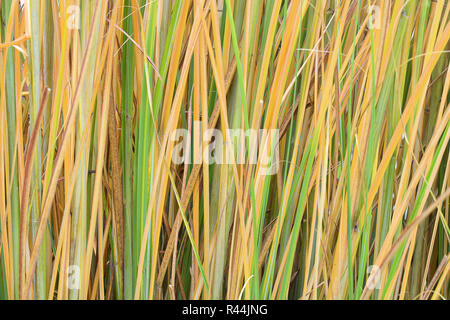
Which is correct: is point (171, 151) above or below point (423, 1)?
below

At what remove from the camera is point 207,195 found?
0.36 metres

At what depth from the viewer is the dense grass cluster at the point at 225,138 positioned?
1.11ft

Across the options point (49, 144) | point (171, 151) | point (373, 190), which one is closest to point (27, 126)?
point (49, 144)

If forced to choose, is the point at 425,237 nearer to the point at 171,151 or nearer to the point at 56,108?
the point at 171,151

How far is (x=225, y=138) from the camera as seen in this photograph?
35cm

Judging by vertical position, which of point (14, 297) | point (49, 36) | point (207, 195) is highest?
point (49, 36)

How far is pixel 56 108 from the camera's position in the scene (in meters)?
0.34

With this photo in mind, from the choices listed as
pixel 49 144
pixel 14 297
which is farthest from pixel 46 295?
pixel 49 144

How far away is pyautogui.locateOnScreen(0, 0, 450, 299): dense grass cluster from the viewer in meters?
0.34

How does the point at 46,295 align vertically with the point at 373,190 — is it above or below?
below
